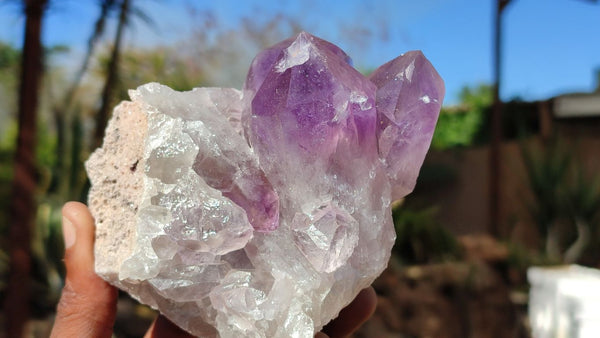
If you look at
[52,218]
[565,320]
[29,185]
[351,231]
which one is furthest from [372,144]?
[52,218]

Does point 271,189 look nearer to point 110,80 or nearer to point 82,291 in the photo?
point 82,291

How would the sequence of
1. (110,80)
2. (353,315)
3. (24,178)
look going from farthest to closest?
(110,80)
(24,178)
(353,315)

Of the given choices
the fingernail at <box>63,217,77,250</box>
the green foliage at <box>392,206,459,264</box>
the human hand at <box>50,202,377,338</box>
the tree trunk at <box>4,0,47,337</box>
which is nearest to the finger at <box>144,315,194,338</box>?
the human hand at <box>50,202,377,338</box>

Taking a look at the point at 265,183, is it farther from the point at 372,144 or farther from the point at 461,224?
the point at 461,224

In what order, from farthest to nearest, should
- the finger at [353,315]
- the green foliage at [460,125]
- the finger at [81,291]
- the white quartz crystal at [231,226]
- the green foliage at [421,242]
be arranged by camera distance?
the green foliage at [460,125] < the green foliage at [421,242] < the finger at [353,315] < the finger at [81,291] < the white quartz crystal at [231,226]

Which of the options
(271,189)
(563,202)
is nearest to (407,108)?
(271,189)

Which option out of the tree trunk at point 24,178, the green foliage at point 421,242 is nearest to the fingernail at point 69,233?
the tree trunk at point 24,178

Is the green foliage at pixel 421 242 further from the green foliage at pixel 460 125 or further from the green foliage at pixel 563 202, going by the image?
the green foliage at pixel 460 125
